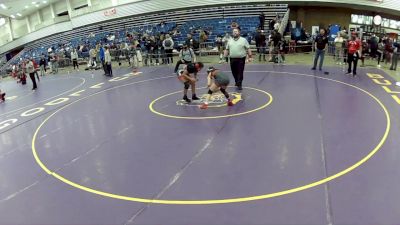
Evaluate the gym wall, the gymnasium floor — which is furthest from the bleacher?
the gymnasium floor

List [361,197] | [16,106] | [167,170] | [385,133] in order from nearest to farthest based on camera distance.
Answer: [361,197] → [167,170] → [385,133] → [16,106]

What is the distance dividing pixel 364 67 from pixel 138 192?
14001 millimetres

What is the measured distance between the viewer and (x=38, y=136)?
387 inches

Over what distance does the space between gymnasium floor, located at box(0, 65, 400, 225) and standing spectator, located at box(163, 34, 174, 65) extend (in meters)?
8.41

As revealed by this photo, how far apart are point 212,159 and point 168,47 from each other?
48.8ft

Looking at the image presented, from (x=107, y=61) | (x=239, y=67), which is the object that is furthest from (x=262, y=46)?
(x=107, y=61)

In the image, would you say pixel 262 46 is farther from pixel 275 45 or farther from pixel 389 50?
pixel 389 50

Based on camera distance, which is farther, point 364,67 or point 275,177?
point 364,67

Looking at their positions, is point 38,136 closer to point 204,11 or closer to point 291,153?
point 291,153

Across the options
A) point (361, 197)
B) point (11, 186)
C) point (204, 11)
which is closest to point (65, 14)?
point (204, 11)

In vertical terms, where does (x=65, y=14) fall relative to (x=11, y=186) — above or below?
above

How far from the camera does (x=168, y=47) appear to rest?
21.1m

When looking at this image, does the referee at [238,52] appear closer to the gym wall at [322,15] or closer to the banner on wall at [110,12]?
the gym wall at [322,15]

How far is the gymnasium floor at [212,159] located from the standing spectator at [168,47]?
841 centimetres
